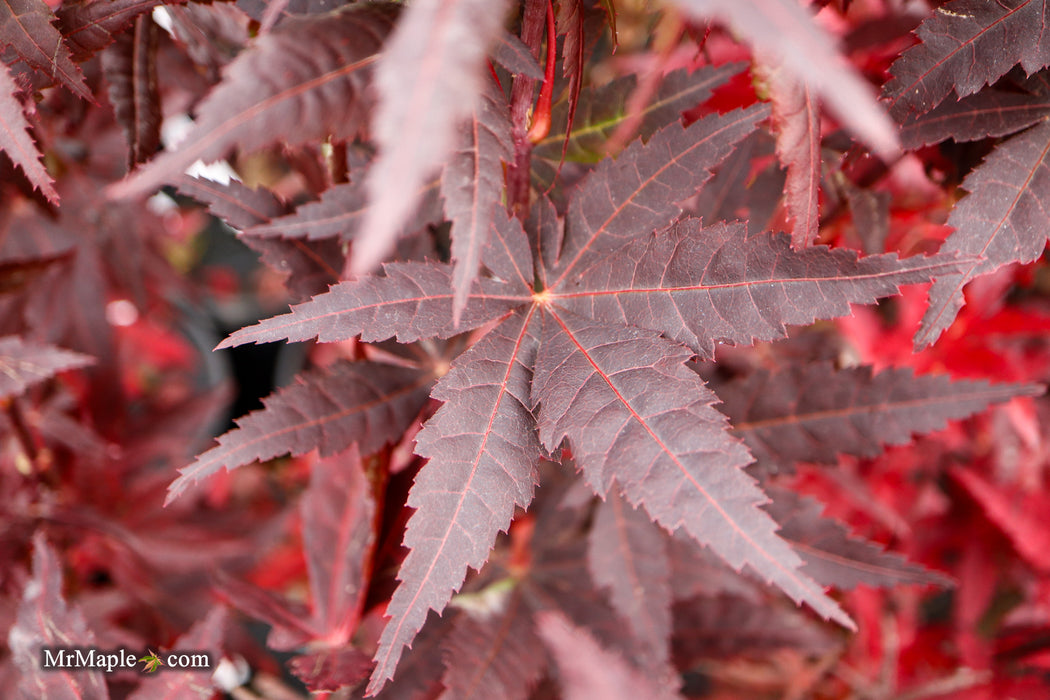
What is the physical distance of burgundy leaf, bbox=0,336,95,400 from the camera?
625 mm

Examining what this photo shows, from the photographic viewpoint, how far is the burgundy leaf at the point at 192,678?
1.91ft

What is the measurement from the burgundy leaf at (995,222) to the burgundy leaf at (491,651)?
44cm

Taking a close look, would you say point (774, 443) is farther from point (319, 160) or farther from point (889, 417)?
point (319, 160)

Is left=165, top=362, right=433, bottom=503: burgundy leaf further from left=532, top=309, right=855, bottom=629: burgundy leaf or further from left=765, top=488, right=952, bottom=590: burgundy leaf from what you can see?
left=765, top=488, right=952, bottom=590: burgundy leaf

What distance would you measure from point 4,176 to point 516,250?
0.48 meters

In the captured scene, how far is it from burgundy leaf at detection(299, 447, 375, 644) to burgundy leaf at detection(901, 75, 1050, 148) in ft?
1.83

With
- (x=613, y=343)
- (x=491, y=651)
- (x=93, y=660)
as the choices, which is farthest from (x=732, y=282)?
(x=93, y=660)

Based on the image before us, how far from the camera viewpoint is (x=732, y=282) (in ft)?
1.44

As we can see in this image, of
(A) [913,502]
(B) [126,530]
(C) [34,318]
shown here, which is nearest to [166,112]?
(C) [34,318]

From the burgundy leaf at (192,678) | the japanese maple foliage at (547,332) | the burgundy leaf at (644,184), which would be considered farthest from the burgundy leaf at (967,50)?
the burgundy leaf at (192,678)

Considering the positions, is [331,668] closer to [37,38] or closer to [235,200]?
[235,200]

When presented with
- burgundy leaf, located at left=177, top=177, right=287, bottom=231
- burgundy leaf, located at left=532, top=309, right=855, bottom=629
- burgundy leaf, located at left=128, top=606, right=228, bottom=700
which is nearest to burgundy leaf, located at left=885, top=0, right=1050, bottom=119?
burgundy leaf, located at left=532, top=309, right=855, bottom=629

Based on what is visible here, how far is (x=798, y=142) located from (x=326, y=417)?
389 millimetres

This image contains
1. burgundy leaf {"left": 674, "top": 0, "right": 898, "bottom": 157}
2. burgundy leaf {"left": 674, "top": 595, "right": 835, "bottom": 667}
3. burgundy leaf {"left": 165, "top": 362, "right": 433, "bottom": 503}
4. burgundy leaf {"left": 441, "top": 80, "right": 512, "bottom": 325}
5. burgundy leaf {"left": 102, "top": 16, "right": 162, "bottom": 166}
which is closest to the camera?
burgundy leaf {"left": 674, "top": 0, "right": 898, "bottom": 157}
